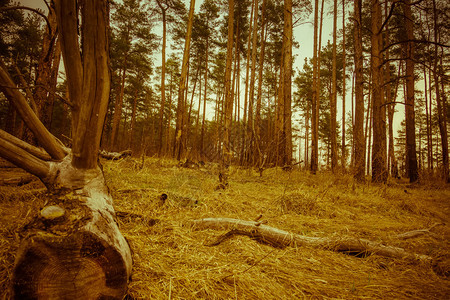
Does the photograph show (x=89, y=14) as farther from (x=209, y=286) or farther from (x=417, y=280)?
(x=417, y=280)

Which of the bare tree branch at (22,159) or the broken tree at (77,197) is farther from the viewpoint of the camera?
the bare tree branch at (22,159)

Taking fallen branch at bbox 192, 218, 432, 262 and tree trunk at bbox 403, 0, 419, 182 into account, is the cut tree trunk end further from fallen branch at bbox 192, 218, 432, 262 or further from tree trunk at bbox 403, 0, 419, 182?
tree trunk at bbox 403, 0, 419, 182

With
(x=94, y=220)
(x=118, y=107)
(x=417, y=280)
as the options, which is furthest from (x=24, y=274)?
(x=118, y=107)

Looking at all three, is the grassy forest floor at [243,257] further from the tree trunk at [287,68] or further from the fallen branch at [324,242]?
the tree trunk at [287,68]

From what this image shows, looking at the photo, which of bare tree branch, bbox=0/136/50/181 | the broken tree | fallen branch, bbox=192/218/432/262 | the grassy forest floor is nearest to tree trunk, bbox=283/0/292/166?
the grassy forest floor

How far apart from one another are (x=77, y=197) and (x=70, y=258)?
46cm

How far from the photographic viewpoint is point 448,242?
2.21m

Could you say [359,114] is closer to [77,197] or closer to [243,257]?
[243,257]

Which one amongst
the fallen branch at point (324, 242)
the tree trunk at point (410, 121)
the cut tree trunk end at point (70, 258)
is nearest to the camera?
the cut tree trunk end at point (70, 258)

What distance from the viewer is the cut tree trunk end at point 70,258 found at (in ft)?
2.66

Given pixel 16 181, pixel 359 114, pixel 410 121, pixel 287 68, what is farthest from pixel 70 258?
pixel 410 121

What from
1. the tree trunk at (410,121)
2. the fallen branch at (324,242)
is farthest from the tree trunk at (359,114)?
the fallen branch at (324,242)

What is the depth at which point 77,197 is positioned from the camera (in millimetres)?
1207

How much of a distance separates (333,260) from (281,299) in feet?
2.81
